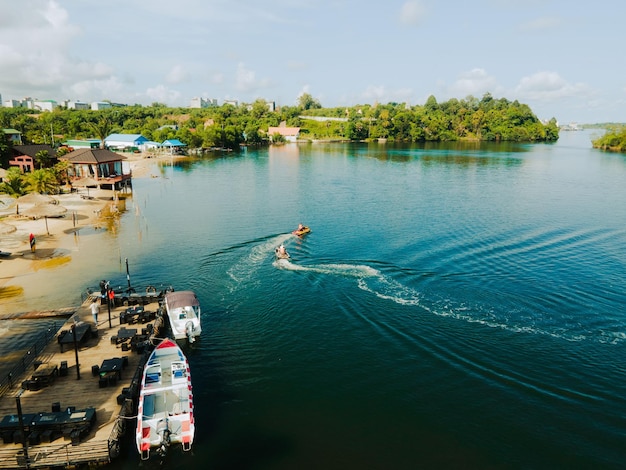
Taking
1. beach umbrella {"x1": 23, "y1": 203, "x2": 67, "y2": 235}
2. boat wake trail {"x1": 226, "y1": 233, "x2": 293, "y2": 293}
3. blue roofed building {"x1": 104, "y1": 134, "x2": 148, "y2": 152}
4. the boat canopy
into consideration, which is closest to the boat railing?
the boat canopy

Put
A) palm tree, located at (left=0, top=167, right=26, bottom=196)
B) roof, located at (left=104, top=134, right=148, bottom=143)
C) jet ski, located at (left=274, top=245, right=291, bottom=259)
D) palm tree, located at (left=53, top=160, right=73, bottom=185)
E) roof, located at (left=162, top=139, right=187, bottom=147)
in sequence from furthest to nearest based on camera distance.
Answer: roof, located at (left=104, top=134, right=148, bottom=143)
roof, located at (left=162, top=139, right=187, bottom=147)
palm tree, located at (left=53, top=160, right=73, bottom=185)
palm tree, located at (left=0, top=167, right=26, bottom=196)
jet ski, located at (left=274, top=245, right=291, bottom=259)

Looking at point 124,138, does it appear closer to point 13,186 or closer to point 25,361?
point 13,186

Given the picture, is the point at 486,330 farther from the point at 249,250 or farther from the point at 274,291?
the point at 249,250

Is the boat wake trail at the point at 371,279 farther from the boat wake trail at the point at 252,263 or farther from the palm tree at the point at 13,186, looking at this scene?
the palm tree at the point at 13,186

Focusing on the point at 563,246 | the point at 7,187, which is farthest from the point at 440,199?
the point at 7,187

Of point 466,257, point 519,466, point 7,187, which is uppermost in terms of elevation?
point 7,187

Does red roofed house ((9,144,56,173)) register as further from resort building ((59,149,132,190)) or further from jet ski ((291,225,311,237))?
jet ski ((291,225,311,237))

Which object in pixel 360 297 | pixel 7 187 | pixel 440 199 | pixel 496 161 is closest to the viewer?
pixel 360 297
